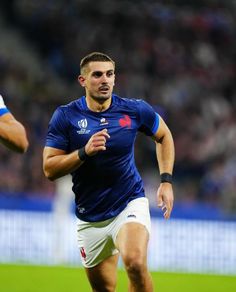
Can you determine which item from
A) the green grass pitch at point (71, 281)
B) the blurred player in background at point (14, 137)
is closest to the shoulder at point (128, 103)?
the blurred player in background at point (14, 137)

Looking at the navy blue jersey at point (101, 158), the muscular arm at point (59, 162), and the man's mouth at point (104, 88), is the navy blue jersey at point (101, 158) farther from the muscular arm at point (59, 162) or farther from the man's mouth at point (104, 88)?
the man's mouth at point (104, 88)

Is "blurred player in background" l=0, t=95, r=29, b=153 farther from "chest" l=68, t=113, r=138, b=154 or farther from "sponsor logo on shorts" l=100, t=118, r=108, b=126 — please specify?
"sponsor logo on shorts" l=100, t=118, r=108, b=126

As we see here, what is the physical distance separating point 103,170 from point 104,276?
86 cm

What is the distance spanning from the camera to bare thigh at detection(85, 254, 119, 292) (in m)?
7.14

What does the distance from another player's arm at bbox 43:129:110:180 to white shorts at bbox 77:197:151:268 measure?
0.61 m

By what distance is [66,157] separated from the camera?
668 cm

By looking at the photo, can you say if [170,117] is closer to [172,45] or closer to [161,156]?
[172,45]

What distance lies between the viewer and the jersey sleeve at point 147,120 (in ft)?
23.8

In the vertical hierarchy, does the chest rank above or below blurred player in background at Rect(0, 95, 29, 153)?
above

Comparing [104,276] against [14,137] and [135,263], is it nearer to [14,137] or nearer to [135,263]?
[135,263]

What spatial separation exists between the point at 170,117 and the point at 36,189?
3446 millimetres

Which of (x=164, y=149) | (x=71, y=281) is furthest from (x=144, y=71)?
(x=164, y=149)

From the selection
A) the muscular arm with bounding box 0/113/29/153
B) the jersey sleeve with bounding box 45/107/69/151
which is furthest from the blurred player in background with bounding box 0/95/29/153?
the jersey sleeve with bounding box 45/107/69/151

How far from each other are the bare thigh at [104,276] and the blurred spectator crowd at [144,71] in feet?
30.5
